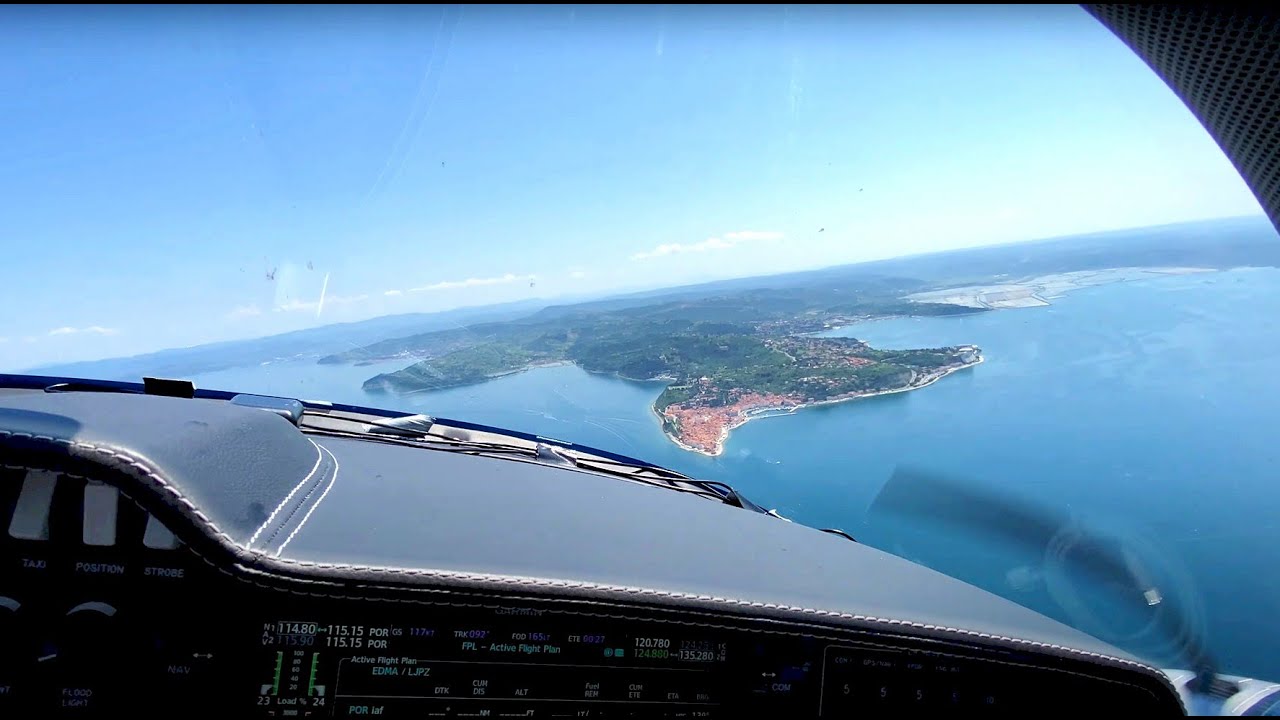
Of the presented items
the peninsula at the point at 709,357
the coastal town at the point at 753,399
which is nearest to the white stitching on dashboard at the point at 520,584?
the coastal town at the point at 753,399

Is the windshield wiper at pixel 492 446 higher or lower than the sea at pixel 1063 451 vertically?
higher

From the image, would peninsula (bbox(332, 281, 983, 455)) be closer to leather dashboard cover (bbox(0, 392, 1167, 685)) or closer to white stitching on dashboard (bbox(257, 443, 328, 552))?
leather dashboard cover (bbox(0, 392, 1167, 685))

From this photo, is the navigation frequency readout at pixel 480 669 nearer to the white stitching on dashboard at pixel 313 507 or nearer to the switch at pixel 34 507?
the white stitching on dashboard at pixel 313 507

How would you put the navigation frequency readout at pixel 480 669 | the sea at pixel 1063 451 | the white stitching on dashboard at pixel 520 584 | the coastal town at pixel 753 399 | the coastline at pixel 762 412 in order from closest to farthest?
1. the white stitching on dashboard at pixel 520 584
2. the navigation frequency readout at pixel 480 669
3. the sea at pixel 1063 451
4. the coastline at pixel 762 412
5. the coastal town at pixel 753 399

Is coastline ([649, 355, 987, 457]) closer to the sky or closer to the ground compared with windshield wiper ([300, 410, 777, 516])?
closer to the ground

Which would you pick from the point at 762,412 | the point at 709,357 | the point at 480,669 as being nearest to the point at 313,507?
the point at 480,669

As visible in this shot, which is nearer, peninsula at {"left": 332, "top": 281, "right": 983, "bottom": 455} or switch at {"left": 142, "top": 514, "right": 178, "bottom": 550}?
switch at {"left": 142, "top": 514, "right": 178, "bottom": 550}

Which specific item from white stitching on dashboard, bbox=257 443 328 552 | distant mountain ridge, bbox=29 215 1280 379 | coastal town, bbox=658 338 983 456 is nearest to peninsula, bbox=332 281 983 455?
coastal town, bbox=658 338 983 456
